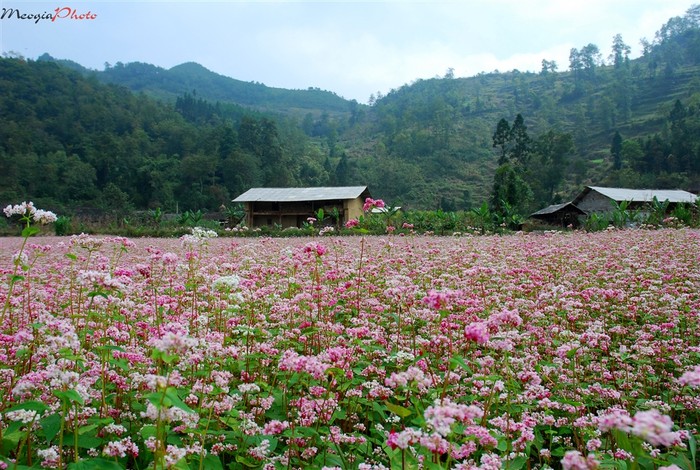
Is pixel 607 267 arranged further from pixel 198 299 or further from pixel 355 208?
pixel 355 208

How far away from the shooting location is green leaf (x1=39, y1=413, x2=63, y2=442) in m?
2.25

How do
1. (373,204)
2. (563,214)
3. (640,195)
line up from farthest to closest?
(563,214)
(640,195)
(373,204)

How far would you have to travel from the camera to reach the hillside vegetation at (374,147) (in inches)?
2699

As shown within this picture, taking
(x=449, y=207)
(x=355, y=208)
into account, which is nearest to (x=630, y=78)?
(x=449, y=207)

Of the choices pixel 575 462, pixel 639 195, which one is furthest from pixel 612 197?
pixel 575 462

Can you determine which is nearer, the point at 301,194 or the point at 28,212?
the point at 28,212

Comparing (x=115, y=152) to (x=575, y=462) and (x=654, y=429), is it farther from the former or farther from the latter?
(x=654, y=429)

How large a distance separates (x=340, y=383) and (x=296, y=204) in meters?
43.6

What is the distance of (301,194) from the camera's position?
152 ft

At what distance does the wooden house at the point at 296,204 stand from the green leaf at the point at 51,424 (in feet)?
134

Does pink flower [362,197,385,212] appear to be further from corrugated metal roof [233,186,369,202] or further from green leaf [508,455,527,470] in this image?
corrugated metal roof [233,186,369,202]

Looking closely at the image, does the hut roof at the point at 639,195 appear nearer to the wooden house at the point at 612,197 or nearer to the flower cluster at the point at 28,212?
the wooden house at the point at 612,197

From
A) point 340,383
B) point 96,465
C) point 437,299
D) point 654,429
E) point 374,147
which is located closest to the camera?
point 654,429

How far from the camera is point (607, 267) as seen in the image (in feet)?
26.3
